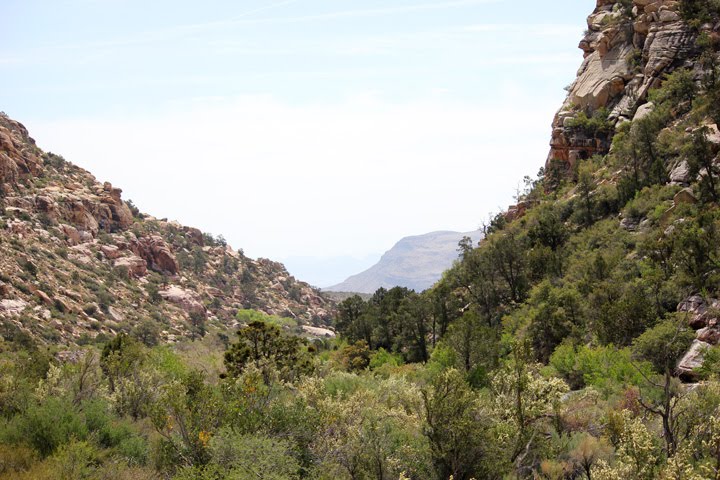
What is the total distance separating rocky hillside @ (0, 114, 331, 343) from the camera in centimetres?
6353

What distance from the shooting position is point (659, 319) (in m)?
34.7

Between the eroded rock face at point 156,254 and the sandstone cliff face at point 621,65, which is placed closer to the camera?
the sandstone cliff face at point 621,65

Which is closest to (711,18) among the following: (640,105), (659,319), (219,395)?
(640,105)

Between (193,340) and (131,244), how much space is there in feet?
81.2

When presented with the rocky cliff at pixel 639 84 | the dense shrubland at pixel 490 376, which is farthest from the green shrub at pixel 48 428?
the rocky cliff at pixel 639 84

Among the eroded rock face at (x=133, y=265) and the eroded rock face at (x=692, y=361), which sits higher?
the eroded rock face at (x=133, y=265)

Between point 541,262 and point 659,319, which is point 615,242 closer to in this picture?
point 541,262

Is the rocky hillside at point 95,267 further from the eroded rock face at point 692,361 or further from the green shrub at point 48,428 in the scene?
the eroded rock face at point 692,361

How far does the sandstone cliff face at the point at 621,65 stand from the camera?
6319 centimetres

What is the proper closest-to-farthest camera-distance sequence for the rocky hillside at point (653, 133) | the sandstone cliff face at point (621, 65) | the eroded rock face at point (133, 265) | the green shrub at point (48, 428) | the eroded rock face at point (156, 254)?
1. the green shrub at point (48, 428)
2. the rocky hillside at point (653, 133)
3. the sandstone cliff face at point (621, 65)
4. the eroded rock face at point (133, 265)
5. the eroded rock face at point (156, 254)

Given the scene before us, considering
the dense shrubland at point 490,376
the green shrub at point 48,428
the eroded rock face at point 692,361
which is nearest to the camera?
the dense shrubland at point 490,376

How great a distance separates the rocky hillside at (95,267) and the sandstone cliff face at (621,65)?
183 ft

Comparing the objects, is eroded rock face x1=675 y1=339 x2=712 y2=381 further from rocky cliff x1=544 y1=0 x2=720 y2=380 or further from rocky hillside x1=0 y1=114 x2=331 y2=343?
rocky hillside x1=0 y1=114 x2=331 y2=343

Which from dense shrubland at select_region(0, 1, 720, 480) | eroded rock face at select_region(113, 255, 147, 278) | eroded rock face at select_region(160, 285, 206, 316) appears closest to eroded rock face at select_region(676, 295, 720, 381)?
dense shrubland at select_region(0, 1, 720, 480)
